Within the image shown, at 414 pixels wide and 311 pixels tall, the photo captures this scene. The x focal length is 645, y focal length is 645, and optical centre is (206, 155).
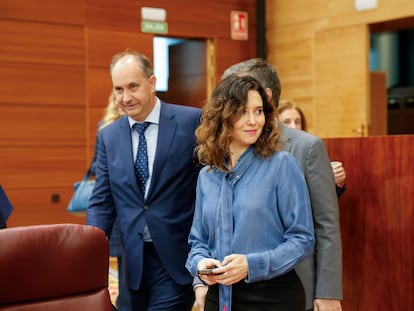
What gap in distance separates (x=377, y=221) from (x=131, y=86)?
1.20 metres

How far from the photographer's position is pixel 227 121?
2.08 m

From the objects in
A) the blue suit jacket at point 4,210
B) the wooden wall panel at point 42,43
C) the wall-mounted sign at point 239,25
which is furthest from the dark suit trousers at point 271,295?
the wall-mounted sign at point 239,25

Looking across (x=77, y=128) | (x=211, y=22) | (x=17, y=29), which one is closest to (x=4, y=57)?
(x=17, y=29)

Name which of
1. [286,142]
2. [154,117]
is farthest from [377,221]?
[154,117]

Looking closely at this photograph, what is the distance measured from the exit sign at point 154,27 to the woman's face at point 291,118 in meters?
3.74

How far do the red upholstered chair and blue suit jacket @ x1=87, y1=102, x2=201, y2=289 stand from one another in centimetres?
61

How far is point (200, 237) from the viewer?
2156 mm

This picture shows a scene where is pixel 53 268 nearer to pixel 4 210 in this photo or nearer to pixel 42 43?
pixel 4 210

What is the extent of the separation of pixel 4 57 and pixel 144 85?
3.97 meters

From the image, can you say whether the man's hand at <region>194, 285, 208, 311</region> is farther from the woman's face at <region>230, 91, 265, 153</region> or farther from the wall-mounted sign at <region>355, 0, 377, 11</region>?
the wall-mounted sign at <region>355, 0, 377, 11</region>

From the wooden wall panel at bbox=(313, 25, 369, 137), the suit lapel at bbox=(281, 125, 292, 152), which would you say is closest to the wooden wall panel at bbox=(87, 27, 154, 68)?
the wooden wall panel at bbox=(313, 25, 369, 137)

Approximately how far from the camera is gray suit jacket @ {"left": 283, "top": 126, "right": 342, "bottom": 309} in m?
2.26

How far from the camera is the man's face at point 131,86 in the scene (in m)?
2.77

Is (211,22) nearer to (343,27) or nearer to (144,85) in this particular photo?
(343,27)
